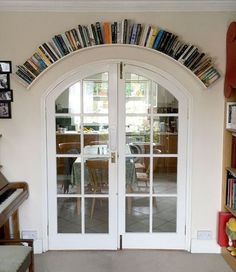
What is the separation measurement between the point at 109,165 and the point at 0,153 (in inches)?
42.4

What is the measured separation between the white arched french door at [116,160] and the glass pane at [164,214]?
1 centimetres

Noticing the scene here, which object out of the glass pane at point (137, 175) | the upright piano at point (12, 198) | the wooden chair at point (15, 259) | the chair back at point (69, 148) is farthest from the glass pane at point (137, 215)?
the wooden chair at point (15, 259)

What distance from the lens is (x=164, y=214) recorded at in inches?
133

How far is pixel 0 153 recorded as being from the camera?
10.7ft

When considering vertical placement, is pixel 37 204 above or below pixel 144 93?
below

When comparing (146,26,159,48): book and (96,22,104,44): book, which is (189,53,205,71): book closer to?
(146,26,159,48): book

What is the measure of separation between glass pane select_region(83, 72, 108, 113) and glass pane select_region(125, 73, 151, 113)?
214 millimetres

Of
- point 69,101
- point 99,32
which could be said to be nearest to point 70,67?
point 69,101

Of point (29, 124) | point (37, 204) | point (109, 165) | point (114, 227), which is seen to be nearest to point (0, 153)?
point (29, 124)

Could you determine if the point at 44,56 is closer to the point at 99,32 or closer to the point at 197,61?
the point at 99,32

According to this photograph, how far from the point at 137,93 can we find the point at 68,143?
0.84 meters

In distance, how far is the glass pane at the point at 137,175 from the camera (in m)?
3.32

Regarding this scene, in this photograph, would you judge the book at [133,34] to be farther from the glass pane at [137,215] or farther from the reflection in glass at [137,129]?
the glass pane at [137,215]

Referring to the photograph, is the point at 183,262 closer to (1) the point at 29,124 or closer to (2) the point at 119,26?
(1) the point at 29,124
